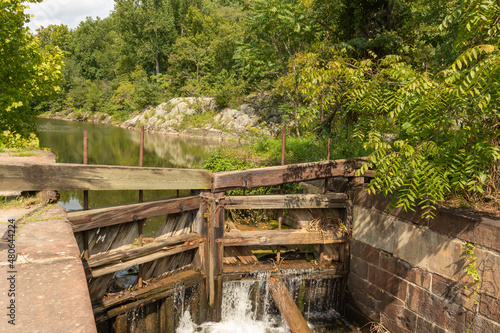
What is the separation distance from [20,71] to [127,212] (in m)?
7.47

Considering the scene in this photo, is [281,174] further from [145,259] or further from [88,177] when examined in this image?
[88,177]

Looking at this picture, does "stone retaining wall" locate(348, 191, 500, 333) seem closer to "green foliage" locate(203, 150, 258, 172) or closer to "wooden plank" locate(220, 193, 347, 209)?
"wooden plank" locate(220, 193, 347, 209)

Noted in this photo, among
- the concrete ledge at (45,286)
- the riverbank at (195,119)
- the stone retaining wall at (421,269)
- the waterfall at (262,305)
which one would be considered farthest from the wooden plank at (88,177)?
the riverbank at (195,119)

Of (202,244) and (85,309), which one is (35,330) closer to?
(85,309)

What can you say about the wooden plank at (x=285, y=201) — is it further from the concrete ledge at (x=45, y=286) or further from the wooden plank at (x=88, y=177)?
the concrete ledge at (x=45, y=286)

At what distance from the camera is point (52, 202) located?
3941 mm

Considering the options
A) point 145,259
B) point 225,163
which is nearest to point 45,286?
point 145,259

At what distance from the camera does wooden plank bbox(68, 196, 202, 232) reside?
4.19 m

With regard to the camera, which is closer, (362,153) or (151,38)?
→ (362,153)

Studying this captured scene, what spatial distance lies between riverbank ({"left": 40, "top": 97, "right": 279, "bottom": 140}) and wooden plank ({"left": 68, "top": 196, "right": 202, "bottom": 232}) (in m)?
23.4

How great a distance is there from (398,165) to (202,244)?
10.4 feet

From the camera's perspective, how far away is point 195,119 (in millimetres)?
36188

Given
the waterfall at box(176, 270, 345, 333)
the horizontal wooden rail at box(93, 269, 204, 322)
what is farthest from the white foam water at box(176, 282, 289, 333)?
the horizontal wooden rail at box(93, 269, 204, 322)

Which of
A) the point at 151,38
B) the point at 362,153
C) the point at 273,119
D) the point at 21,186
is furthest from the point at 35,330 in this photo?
the point at 151,38
